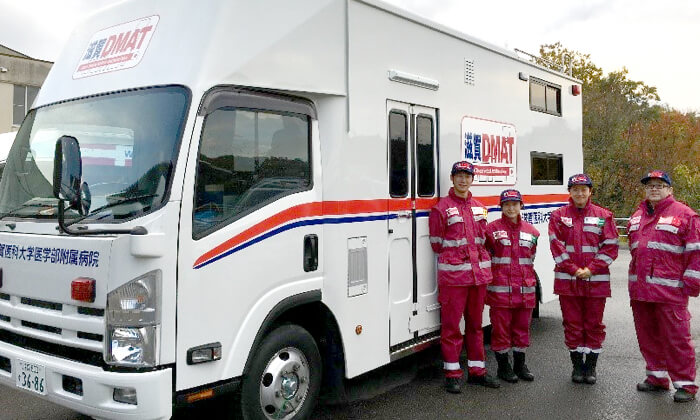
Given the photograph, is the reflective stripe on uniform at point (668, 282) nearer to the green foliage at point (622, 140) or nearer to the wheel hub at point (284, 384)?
the wheel hub at point (284, 384)

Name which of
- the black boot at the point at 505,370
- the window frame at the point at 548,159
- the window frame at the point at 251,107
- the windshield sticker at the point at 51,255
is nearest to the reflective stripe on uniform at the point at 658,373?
the black boot at the point at 505,370

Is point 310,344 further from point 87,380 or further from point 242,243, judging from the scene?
point 87,380

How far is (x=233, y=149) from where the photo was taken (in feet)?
13.0

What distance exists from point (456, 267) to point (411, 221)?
1.88ft

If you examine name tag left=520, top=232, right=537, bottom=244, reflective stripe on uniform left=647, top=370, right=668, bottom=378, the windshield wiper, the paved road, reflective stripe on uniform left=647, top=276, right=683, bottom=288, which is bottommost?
the paved road

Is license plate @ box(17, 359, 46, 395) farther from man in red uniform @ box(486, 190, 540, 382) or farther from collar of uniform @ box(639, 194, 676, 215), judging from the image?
collar of uniform @ box(639, 194, 676, 215)

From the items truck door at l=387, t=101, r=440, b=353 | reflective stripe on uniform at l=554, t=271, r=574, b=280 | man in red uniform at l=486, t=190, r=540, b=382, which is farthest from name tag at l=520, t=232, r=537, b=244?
truck door at l=387, t=101, r=440, b=353

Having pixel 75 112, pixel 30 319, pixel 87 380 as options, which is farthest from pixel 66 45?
pixel 87 380

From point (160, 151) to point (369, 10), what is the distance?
2.26m

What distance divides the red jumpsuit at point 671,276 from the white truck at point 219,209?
1896mm

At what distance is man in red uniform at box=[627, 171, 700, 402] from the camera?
5.25m

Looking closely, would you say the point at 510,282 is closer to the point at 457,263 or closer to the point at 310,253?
the point at 457,263

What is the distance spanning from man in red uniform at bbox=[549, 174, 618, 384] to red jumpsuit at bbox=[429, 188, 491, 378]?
81cm

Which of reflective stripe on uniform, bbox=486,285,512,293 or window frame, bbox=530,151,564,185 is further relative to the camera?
window frame, bbox=530,151,564,185
